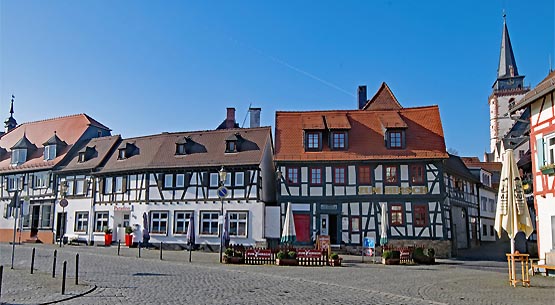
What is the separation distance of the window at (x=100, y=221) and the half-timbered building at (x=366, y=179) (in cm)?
1407

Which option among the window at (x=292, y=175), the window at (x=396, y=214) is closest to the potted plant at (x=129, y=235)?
the window at (x=292, y=175)

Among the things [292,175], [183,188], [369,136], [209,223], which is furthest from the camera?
[183,188]

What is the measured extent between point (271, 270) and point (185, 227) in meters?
15.7

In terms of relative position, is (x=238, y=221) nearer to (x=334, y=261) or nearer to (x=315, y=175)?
(x=315, y=175)

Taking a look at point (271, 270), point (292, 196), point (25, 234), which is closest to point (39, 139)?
point (25, 234)

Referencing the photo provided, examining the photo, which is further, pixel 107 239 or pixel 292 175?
pixel 107 239

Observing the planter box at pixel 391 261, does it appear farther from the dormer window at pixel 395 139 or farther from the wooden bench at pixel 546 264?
the dormer window at pixel 395 139

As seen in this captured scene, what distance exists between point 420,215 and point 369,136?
6.04 metres

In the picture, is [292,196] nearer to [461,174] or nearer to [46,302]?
→ [461,174]

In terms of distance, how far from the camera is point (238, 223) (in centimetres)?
3344

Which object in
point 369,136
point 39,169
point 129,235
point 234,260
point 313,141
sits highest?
point 369,136

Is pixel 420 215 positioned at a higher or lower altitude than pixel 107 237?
higher

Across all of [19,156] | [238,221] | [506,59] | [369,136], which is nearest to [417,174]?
[369,136]

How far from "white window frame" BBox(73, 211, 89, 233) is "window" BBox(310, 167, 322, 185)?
59.2ft
